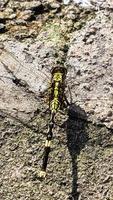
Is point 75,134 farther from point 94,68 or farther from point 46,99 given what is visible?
point 94,68

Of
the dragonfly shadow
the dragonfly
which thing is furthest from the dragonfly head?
the dragonfly shadow

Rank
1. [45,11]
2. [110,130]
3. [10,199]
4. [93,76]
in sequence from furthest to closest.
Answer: [45,11]
[93,76]
[110,130]
[10,199]

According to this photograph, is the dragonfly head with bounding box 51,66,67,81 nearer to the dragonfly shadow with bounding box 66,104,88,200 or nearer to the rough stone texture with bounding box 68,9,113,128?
the rough stone texture with bounding box 68,9,113,128

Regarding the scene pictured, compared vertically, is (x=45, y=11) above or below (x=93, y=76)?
Result: above

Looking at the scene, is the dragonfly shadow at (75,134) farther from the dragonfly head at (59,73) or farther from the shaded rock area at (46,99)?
the dragonfly head at (59,73)

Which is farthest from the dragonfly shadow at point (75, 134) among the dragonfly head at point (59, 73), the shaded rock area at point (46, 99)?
the dragonfly head at point (59, 73)

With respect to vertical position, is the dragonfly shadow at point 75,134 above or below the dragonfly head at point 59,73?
below

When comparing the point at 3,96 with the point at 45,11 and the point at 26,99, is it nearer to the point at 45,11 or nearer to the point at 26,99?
Result: the point at 26,99

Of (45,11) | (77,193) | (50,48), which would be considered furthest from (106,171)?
(45,11)

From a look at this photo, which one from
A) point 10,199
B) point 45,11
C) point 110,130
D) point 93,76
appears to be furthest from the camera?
point 45,11
